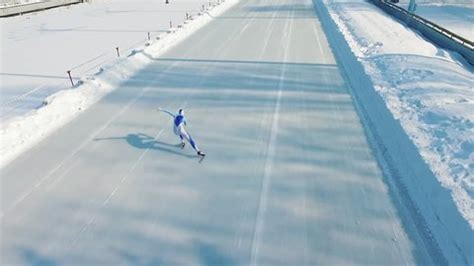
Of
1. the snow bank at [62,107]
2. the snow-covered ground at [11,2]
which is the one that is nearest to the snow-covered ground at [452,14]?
the snow bank at [62,107]

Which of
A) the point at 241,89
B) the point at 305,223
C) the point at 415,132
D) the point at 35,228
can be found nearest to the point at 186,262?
the point at 305,223

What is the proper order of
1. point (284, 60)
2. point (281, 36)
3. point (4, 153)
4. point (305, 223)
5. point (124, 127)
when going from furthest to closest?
point (281, 36), point (284, 60), point (124, 127), point (4, 153), point (305, 223)

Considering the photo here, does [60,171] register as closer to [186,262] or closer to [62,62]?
[186,262]

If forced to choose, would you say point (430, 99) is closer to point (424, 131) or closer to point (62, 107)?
point (424, 131)

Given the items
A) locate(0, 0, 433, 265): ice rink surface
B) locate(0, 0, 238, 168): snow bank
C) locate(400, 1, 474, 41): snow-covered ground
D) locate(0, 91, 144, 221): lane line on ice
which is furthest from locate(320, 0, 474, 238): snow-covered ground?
locate(400, 1, 474, 41): snow-covered ground

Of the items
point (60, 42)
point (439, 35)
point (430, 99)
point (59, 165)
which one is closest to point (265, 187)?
point (59, 165)

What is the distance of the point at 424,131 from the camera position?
714 cm

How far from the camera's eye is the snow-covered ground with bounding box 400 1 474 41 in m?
24.8

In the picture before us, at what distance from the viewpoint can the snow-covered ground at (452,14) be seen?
24.8m

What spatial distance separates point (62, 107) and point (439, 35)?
1884 cm

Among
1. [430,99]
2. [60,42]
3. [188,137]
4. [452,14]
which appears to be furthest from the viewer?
[452,14]

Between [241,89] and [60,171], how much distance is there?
587 cm

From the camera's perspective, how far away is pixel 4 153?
682cm

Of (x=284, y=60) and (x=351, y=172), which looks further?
(x=284, y=60)
